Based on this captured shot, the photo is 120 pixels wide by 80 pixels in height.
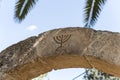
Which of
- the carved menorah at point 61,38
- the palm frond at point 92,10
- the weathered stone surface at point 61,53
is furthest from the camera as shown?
the palm frond at point 92,10

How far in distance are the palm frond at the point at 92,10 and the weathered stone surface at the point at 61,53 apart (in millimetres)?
3283

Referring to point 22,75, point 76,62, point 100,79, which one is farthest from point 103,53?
point 100,79

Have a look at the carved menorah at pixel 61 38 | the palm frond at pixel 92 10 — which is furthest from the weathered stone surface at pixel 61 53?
the palm frond at pixel 92 10

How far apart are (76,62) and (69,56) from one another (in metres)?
0.14

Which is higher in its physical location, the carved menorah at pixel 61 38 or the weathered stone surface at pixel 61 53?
the carved menorah at pixel 61 38

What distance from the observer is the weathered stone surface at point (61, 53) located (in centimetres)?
391

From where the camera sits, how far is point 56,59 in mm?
4215

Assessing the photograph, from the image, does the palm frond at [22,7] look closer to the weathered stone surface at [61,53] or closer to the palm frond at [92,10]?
the palm frond at [92,10]

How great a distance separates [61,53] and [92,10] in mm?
3692

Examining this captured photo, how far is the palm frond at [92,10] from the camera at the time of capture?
758cm

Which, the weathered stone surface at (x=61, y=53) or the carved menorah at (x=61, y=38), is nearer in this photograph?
the weathered stone surface at (x=61, y=53)

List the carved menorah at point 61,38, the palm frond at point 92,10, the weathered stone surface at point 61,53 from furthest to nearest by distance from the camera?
the palm frond at point 92,10 < the carved menorah at point 61,38 < the weathered stone surface at point 61,53

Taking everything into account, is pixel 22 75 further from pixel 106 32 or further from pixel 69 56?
pixel 106 32

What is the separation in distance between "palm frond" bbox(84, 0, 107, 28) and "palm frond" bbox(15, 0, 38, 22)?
4.26ft
